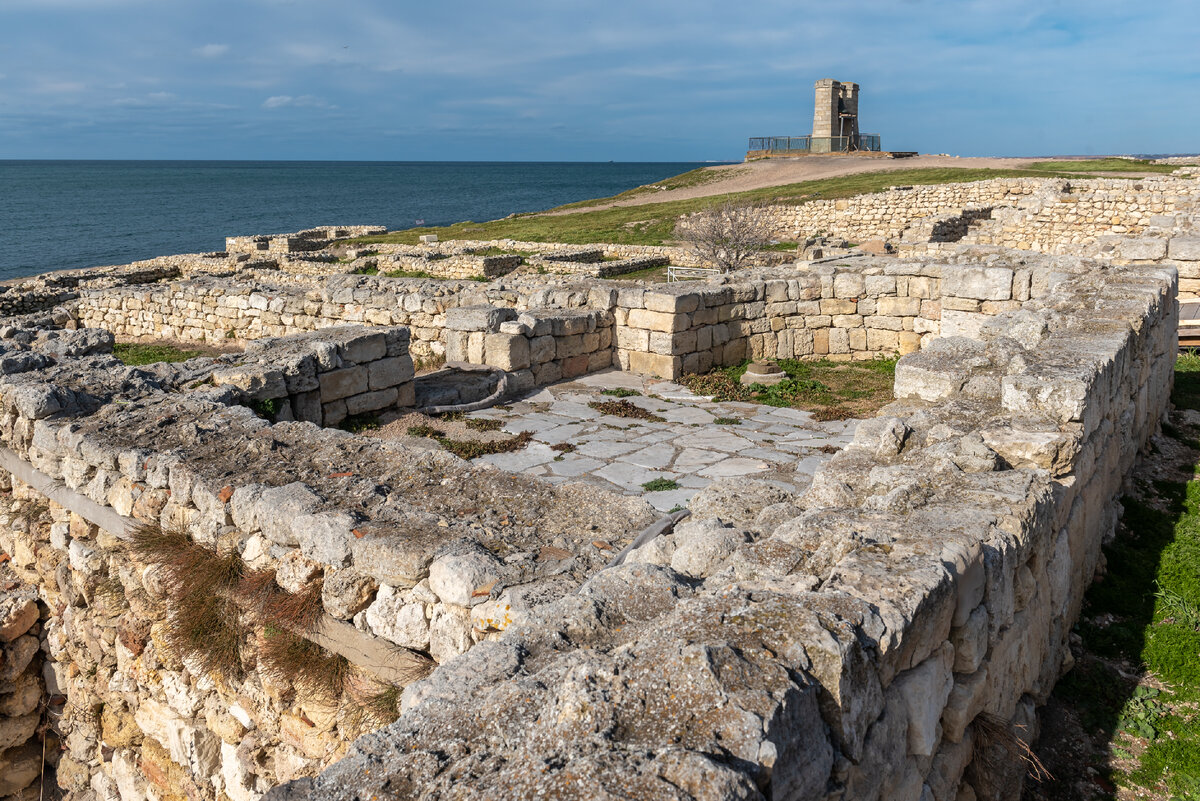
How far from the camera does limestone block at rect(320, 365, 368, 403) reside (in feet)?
26.9

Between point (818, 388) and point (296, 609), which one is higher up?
point (296, 609)

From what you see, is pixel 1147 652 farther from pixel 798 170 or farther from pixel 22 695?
pixel 798 170

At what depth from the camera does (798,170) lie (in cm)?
4591

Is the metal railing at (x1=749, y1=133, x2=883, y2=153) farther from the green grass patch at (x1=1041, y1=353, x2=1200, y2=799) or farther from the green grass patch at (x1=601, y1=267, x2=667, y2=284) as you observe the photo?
the green grass patch at (x1=1041, y1=353, x2=1200, y2=799)

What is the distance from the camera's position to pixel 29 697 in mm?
6207

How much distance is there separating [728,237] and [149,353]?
1275cm

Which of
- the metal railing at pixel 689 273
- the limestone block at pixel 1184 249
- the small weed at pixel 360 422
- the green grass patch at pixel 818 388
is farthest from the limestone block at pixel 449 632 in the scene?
the metal railing at pixel 689 273

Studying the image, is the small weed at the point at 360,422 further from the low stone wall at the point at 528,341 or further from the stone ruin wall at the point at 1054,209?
the stone ruin wall at the point at 1054,209

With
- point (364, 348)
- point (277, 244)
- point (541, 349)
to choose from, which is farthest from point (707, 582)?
point (277, 244)

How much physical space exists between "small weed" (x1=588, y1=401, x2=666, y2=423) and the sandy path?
110 ft

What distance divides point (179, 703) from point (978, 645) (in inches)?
168

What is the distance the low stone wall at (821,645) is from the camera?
6.63 feet

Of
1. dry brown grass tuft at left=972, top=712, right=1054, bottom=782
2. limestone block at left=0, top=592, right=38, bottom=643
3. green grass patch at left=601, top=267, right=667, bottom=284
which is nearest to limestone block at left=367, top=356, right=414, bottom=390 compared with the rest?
limestone block at left=0, top=592, right=38, bottom=643

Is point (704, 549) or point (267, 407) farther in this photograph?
point (267, 407)
